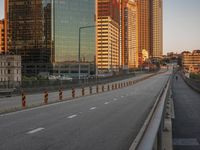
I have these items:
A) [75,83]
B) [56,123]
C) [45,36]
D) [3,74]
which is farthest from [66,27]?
[56,123]

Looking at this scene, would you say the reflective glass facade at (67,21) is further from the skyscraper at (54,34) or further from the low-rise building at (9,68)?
the low-rise building at (9,68)

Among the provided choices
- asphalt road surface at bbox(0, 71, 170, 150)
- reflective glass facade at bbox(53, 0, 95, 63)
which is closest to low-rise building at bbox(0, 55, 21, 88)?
reflective glass facade at bbox(53, 0, 95, 63)

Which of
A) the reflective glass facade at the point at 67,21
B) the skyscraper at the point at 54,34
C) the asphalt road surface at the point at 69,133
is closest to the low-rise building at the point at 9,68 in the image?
the skyscraper at the point at 54,34

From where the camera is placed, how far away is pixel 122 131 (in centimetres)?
1586

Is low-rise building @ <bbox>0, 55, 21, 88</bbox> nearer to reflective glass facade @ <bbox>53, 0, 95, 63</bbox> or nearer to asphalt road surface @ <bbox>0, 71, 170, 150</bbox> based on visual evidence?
reflective glass facade @ <bbox>53, 0, 95, 63</bbox>

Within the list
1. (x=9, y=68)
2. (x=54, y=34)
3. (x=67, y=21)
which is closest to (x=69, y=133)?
(x=9, y=68)

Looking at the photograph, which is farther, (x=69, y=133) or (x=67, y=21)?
(x=67, y=21)

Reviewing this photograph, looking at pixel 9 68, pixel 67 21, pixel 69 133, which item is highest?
pixel 67 21

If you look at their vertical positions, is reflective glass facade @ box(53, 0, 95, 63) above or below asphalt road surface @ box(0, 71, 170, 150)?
above

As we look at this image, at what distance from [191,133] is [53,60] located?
179m

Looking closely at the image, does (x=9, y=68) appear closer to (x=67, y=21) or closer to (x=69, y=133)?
(x=67, y=21)

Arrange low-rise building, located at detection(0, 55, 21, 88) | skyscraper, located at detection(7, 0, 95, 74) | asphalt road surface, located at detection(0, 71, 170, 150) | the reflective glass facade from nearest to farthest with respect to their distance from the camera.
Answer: asphalt road surface, located at detection(0, 71, 170, 150), low-rise building, located at detection(0, 55, 21, 88), skyscraper, located at detection(7, 0, 95, 74), the reflective glass facade

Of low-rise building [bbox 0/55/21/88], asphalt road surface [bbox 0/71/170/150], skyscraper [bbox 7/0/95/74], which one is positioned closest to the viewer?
asphalt road surface [bbox 0/71/170/150]

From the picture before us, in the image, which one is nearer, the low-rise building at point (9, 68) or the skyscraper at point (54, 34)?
the low-rise building at point (9, 68)
